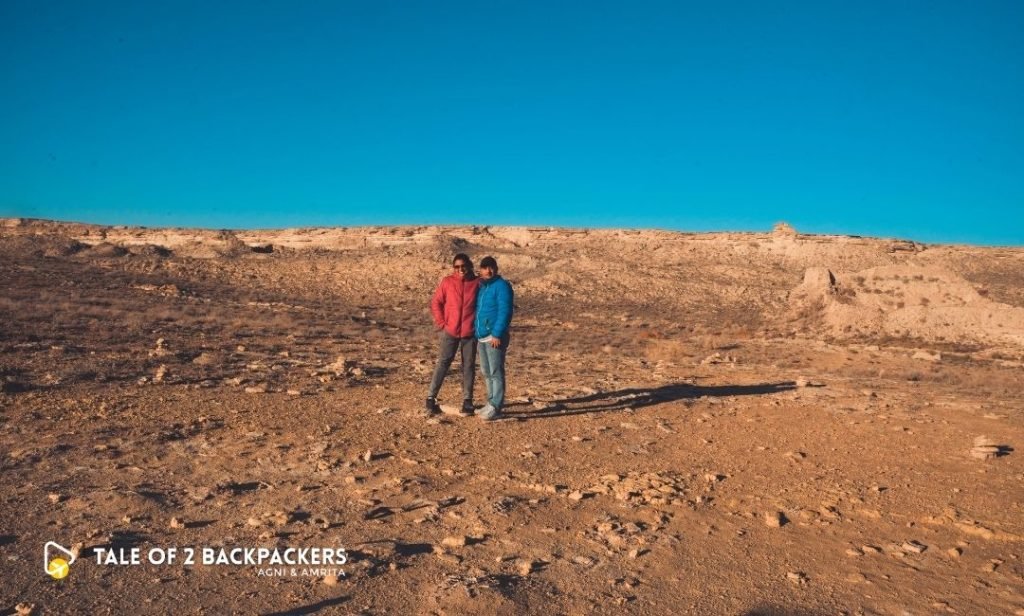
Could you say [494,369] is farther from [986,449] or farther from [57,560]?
[986,449]

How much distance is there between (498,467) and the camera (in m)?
5.12

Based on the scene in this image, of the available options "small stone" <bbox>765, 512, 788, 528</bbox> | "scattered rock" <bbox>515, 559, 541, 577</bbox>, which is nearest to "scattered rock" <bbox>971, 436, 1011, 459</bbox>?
"small stone" <bbox>765, 512, 788, 528</bbox>

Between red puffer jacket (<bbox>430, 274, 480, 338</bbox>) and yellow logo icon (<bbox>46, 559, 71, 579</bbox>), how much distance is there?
3735mm

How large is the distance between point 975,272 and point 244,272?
37.5 meters

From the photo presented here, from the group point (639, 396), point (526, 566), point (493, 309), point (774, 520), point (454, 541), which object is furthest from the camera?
point (639, 396)

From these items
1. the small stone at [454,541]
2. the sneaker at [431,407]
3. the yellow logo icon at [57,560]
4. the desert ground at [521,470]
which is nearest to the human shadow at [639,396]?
the desert ground at [521,470]

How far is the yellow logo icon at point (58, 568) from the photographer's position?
10.5 ft

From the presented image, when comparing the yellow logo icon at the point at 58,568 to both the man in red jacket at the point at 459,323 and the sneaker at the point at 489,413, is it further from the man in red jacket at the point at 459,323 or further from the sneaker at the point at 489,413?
the sneaker at the point at 489,413

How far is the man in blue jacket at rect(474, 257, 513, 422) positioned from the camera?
6441 millimetres

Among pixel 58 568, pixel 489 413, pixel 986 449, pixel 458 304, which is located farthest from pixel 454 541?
pixel 986 449

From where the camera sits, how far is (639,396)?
316 inches

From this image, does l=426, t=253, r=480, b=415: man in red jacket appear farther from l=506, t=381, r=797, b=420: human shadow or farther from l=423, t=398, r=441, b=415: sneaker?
l=506, t=381, r=797, b=420: human shadow

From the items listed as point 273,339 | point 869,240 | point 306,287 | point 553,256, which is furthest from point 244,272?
point 869,240

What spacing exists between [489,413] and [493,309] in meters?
0.97
